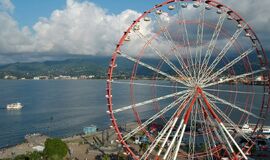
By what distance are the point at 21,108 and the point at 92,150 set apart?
93.1 metres

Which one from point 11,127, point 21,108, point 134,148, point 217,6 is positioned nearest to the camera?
point 217,6

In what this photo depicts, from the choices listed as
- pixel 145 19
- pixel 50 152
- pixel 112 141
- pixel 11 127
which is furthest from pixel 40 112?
pixel 145 19

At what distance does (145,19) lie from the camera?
31156 millimetres

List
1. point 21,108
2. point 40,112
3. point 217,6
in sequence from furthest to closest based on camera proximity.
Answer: point 21,108 < point 40,112 < point 217,6

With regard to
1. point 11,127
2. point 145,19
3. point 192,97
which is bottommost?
point 11,127

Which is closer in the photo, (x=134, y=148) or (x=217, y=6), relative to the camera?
(x=217, y=6)

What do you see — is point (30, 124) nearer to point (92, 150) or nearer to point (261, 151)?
point (92, 150)

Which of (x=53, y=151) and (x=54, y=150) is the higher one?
(x=54, y=150)

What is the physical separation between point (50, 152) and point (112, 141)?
17.8 m

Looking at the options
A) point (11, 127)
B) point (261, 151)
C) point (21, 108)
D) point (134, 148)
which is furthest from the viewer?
point (21, 108)

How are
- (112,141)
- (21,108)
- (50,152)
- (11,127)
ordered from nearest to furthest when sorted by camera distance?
(50,152), (112,141), (11,127), (21,108)

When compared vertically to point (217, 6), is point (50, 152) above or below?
below

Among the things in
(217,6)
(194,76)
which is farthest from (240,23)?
(194,76)

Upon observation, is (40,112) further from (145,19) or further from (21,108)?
(145,19)
